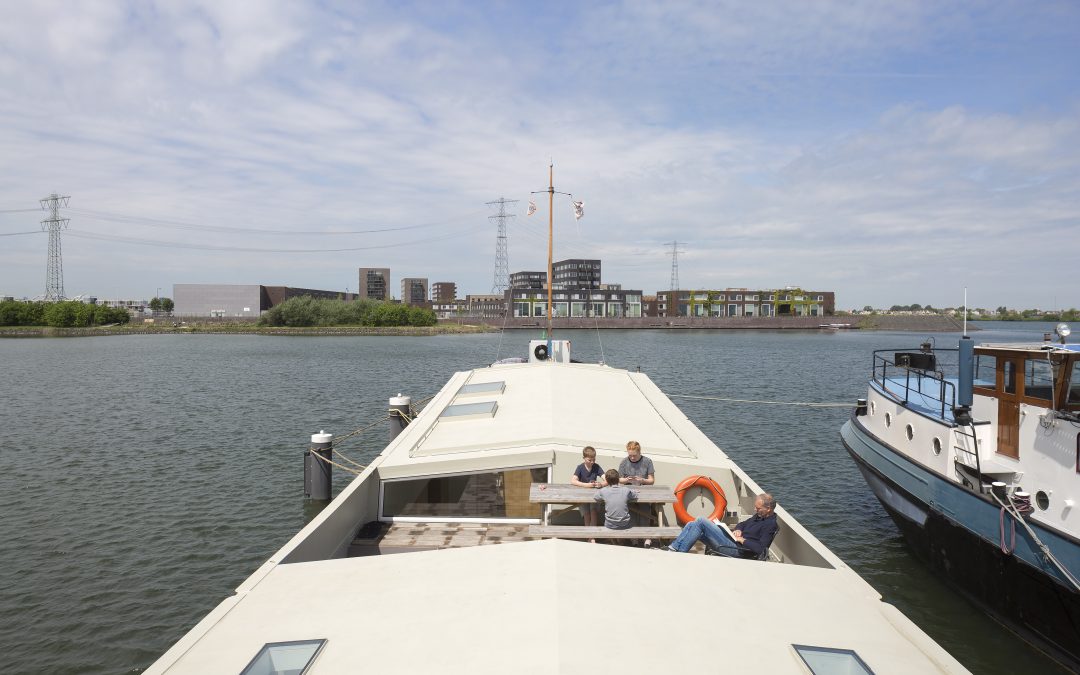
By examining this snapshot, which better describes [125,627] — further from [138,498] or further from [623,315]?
[623,315]

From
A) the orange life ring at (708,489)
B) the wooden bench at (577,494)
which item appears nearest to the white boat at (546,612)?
the orange life ring at (708,489)

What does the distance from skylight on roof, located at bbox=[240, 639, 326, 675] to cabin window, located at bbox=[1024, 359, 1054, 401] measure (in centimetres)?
1334

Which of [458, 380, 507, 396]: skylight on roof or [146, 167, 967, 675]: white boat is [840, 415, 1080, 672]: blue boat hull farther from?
[458, 380, 507, 396]: skylight on roof

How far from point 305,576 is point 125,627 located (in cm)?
785

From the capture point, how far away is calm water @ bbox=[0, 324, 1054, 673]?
12.2 m

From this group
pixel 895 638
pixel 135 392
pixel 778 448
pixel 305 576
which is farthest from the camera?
pixel 135 392

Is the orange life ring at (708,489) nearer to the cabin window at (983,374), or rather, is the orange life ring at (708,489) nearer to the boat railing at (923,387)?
the boat railing at (923,387)

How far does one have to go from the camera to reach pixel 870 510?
18.9 metres

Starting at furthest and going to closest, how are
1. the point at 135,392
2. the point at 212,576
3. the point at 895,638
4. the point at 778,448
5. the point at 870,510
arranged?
the point at 135,392, the point at 778,448, the point at 870,510, the point at 212,576, the point at 895,638

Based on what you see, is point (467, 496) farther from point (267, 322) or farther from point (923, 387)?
point (267, 322)

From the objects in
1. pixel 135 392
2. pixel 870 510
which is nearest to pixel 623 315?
pixel 135 392

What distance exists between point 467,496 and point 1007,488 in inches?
417

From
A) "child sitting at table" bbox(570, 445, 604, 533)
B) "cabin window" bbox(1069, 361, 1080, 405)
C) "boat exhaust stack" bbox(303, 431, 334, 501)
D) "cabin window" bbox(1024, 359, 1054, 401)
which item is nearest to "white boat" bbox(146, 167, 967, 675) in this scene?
"child sitting at table" bbox(570, 445, 604, 533)

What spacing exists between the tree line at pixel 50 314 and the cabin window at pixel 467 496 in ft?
485
